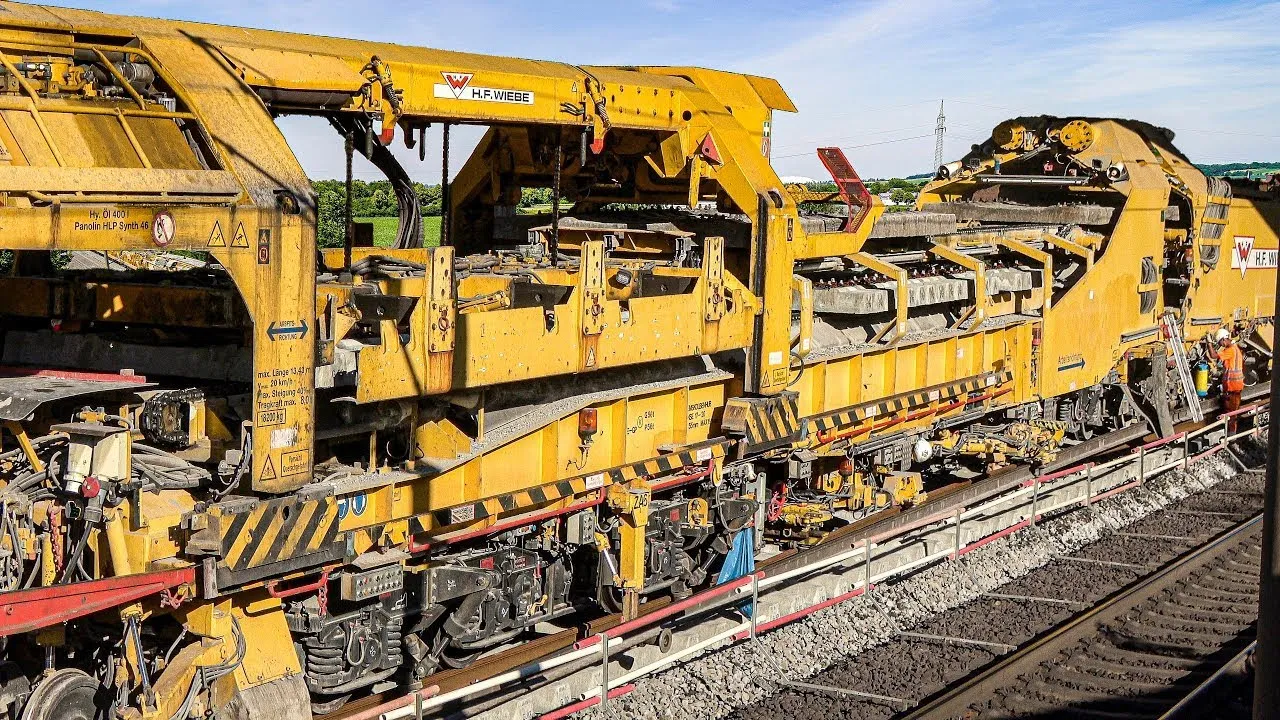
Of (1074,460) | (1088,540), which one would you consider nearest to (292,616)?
(1088,540)

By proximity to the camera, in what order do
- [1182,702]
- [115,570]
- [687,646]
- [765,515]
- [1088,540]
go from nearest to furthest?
[115,570] → [1182,702] → [687,646] → [765,515] → [1088,540]

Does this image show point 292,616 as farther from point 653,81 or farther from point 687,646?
point 653,81

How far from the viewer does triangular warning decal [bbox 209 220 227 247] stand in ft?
20.9

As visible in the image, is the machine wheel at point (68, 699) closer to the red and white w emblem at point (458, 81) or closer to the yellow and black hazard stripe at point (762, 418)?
the red and white w emblem at point (458, 81)

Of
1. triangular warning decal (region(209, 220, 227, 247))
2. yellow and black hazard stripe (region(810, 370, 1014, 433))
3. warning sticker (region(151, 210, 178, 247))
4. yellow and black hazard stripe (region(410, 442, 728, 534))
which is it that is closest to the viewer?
warning sticker (region(151, 210, 178, 247))

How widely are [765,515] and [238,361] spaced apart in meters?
5.71

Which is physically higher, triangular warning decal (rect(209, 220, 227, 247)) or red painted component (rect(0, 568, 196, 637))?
triangular warning decal (rect(209, 220, 227, 247))

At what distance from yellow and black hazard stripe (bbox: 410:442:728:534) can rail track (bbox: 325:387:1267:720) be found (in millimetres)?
971

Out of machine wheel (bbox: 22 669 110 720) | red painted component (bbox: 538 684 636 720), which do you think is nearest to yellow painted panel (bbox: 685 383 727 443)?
red painted component (bbox: 538 684 636 720)

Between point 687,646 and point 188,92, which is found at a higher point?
point 188,92

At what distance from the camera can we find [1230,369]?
1969 cm

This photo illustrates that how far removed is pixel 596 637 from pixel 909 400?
5.37m

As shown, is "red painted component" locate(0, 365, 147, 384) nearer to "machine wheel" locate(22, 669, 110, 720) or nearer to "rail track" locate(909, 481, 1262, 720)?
"machine wheel" locate(22, 669, 110, 720)

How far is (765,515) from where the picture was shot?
11953 mm
